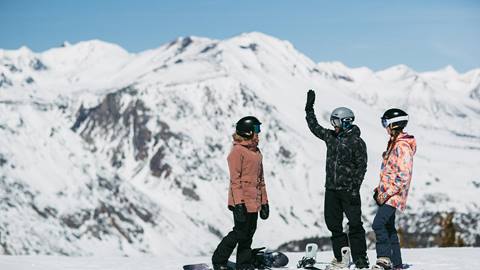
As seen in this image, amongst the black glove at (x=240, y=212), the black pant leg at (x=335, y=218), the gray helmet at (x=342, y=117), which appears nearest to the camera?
the black glove at (x=240, y=212)

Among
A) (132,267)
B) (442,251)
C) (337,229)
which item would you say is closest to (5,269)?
(132,267)

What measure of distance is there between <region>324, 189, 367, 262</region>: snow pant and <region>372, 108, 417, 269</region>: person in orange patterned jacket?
1.20 feet

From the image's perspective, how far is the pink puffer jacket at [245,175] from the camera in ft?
43.6

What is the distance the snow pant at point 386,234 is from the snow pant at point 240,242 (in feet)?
8.01

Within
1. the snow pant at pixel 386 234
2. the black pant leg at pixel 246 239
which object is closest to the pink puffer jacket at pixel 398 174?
the snow pant at pixel 386 234

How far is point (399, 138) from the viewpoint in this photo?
44.8 feet

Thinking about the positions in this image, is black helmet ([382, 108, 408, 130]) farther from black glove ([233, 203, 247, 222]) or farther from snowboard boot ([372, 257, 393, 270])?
black glove ([233, 203, 247, 222])

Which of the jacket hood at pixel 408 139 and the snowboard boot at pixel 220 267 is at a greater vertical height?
the jacket hood at pixel 408 139

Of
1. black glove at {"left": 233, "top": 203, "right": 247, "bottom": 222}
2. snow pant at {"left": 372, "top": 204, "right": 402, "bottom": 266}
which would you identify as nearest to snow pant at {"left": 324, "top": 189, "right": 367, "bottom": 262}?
snow pant at {"left": 372, "top": 204, "right": 402, "bottom": 266}

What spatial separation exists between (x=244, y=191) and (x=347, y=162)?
215cm

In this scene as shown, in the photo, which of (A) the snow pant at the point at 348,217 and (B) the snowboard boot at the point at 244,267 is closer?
(A) the snow pant at the point at 348,217

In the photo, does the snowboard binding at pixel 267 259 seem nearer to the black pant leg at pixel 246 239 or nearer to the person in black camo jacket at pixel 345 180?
the black pant leg at pixel 246 239

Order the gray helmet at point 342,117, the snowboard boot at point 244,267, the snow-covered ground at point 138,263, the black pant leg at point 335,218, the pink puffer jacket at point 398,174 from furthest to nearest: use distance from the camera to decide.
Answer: the snow-covered ground at point 138,263
the snowboard boot at point 244,267
the black pant leg at point 335,218
the gray helmet at point 342,117
the pink puffer jacket at point 398,174

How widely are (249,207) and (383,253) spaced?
2.92 m
